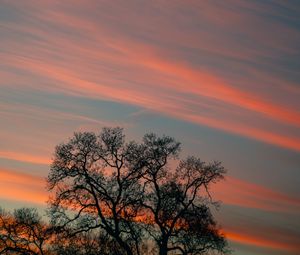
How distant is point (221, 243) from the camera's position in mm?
44312

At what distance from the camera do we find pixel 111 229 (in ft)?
137

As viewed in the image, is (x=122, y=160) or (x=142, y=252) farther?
(x=142, y=252)

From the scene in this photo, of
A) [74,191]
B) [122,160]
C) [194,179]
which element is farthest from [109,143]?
[194,179]

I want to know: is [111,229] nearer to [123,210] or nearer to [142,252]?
[123,210]

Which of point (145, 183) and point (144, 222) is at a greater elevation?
point (145, 183)

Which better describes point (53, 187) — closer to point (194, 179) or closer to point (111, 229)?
point (111, 229)

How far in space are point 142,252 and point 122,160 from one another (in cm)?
937

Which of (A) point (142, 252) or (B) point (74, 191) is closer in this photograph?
(B) point (74, 191)

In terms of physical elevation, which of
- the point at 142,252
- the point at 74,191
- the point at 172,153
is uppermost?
the point at 172,153

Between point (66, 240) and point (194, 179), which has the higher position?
point (194, 179)

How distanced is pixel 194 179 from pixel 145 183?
4304 mm

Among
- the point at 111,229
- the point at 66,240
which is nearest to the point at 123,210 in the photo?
the point at 111,229

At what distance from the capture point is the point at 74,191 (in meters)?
42.3

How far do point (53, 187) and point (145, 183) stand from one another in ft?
23.8
